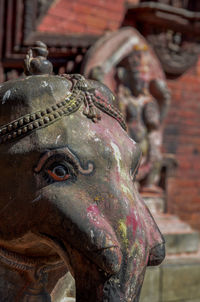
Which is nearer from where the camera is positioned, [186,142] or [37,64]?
[37,64]

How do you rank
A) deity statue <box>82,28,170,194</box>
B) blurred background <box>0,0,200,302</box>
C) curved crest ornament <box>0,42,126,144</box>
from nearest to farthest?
curved crest ornament <box>0,42,126,144</box>
blurred background <box>0,0,200,302</box>
deity statue <box>82,28,170,194</box>

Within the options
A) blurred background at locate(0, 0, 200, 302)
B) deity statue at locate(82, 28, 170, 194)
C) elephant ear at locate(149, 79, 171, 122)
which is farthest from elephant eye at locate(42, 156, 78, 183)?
elephant ear at locate(149, 79, 171, 122)

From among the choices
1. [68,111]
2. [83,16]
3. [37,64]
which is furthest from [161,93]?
[68,111]

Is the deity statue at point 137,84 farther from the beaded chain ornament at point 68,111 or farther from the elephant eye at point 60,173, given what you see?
the elephant eye at point 60,173

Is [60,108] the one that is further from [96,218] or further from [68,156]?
[96,218]

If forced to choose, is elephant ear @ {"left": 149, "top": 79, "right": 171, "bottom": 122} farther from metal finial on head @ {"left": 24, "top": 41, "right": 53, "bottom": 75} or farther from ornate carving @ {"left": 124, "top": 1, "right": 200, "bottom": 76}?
metal finial on head @ {"left": 24, "top": 41, "right": 53, "bottom": 75}

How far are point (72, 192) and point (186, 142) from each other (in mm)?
5112

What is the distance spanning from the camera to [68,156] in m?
1.39

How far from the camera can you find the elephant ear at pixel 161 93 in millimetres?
5285

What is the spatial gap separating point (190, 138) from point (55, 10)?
222 cm

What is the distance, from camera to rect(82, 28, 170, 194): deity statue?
4801mm

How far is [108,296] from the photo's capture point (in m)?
1.30

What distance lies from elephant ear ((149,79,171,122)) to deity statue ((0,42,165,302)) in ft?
12.5

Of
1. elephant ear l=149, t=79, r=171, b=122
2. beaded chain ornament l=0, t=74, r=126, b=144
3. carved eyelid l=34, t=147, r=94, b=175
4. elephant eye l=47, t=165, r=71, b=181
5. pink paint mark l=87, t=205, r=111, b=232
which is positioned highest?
beaded chain ornament l=0, t=74, r=126, b=144
